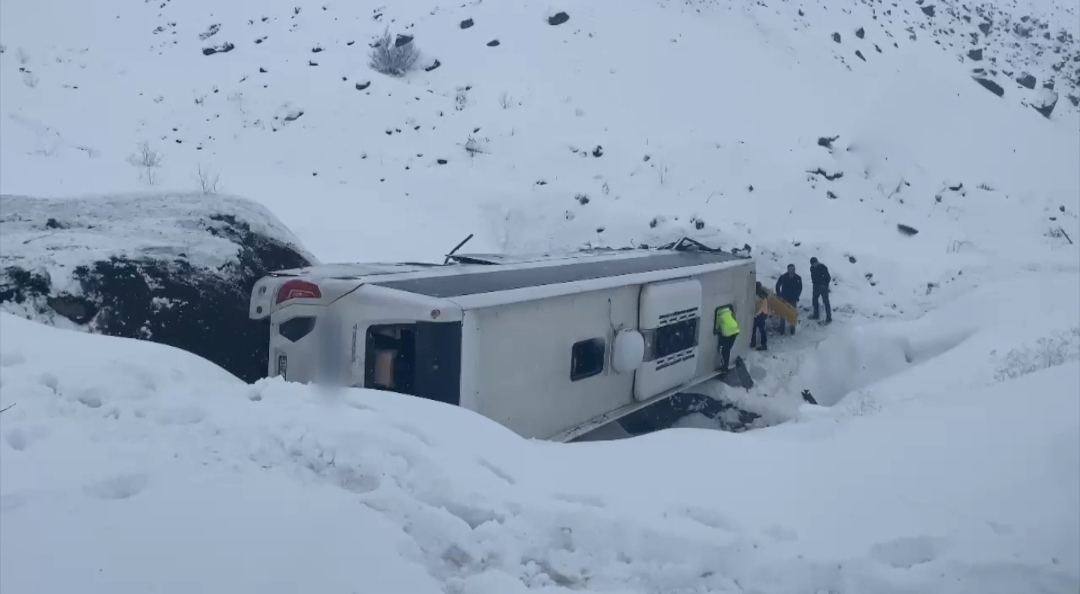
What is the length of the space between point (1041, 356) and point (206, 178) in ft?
41.6

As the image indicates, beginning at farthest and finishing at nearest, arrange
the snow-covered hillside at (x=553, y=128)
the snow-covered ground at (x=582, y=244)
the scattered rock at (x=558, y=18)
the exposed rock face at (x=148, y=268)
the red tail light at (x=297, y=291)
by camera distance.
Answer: the scattered rock at (x=558, y=18) → the snow-covered hillside at (x=553, y=128) → the exposed rock face at (x=148, y=268) → the red tail light at (x=297, y=291) → the snow-covered ground at (x=582, y=244)

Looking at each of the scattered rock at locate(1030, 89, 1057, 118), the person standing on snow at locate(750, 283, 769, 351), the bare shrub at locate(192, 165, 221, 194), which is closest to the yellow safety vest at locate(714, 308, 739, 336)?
the person standing on snow at locate(750, 283, 769, 351)

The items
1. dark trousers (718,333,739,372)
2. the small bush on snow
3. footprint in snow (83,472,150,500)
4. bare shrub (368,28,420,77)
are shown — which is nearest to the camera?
footprint in snow (83,472,150,500)

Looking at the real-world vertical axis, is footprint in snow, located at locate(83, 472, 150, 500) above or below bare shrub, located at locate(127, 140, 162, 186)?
below

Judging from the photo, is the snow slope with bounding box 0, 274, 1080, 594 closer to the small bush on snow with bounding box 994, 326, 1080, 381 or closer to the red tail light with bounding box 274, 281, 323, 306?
the red tail light with bounding box 274, 281, 323, 306

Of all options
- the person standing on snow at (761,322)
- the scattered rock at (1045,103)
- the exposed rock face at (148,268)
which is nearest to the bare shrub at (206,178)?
the exposed rock face at (148,268)

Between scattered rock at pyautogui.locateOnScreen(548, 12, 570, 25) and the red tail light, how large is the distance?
17.1 m

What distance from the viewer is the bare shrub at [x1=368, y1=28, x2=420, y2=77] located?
2108 centimetres

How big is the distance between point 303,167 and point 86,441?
1332cm

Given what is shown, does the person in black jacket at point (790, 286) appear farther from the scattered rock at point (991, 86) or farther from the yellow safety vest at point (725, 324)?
the scattered rock at point (991, 86)

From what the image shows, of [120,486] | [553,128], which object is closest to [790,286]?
[553,128]

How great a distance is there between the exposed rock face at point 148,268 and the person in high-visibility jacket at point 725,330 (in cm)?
510

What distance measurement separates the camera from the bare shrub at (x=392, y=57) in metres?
21.1

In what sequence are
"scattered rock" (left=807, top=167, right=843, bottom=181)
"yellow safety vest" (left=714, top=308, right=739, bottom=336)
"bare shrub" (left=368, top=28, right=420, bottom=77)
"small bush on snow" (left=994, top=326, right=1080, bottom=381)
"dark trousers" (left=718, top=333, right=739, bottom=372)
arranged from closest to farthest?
"small bush on snow" (left=994, top=326, right=1080, bottom=381), "yellow safety vest" (left=714, top=308, right=739, bottom=336), "dark trousers" (left=718, top=333, right=739, bottom=372), "scattered rock" (left=807, top=167, right=843, bottom=181), "bare shrub" (left=368, top=28, right=420, bottom=77)
